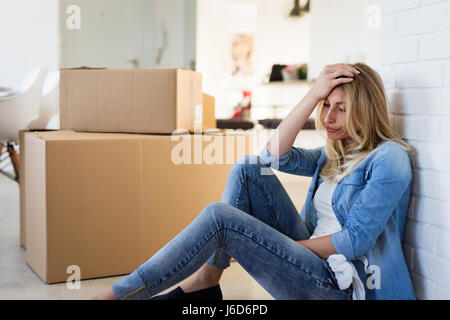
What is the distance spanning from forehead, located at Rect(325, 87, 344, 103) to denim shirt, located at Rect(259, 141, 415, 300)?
→ 0.53ft

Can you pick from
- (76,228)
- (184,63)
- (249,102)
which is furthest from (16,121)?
(249,102)

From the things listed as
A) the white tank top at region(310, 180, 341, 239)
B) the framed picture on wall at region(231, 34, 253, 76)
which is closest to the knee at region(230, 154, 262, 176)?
the white tank top at region(310, 180, 341, 239)

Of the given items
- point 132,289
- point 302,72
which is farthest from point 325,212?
point 302,72

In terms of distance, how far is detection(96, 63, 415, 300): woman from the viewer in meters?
1.20

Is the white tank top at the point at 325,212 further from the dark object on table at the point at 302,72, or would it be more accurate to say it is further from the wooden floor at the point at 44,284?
the dark object on table at the point at 302,72

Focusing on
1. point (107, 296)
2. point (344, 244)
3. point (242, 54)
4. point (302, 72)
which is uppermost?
point (242, 54)

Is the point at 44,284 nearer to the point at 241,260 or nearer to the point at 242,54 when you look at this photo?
the point at 241,260

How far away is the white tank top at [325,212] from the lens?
4.55 feet

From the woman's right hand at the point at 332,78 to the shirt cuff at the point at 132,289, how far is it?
66 centimetres

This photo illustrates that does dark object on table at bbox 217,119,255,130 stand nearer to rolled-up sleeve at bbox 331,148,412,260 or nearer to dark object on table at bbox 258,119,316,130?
dark object on table at bbox 258,119,316,130

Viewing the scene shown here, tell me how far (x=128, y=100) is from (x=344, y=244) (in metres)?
1.10

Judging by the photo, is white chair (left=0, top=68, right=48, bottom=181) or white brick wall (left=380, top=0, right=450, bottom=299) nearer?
white brick wall (left=380, top=0, right=450, bottom=299)

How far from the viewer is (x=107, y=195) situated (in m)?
1.84

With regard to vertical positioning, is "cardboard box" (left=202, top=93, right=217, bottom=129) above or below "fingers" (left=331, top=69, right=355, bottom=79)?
below
